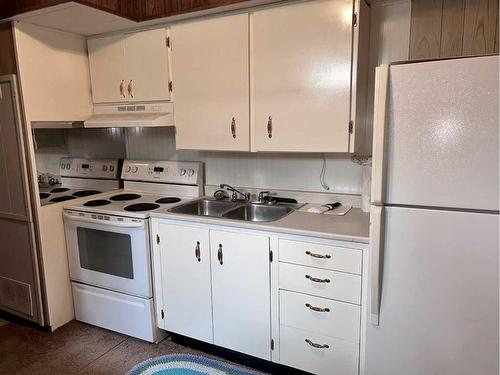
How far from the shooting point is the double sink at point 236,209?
95.8 inches

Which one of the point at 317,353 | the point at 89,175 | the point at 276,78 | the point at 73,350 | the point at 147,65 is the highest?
the point at 147,65

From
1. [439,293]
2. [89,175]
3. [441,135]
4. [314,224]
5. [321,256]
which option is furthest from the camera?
[89,175]

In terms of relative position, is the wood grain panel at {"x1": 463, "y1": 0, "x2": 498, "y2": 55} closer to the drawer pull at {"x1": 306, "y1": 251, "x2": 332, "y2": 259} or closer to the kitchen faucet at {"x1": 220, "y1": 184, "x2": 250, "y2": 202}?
the drawer pull at {"x1": 306, "y1": 251, "x2": 332, "y2": 259}

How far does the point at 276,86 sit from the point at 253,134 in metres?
0.31

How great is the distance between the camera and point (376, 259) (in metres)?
1.58

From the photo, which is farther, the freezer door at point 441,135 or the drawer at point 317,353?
the drawer at point 317,353

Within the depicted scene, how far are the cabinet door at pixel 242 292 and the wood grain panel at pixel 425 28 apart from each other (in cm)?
134

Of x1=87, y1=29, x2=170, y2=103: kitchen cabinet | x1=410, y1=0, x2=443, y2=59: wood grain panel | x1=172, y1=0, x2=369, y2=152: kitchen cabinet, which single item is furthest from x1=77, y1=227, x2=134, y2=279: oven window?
x1=410, y1=0, x2=443, y2=59: wood grain panel

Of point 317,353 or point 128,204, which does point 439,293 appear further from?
point 128,204

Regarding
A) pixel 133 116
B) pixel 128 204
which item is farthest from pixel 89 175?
pixel 133 116

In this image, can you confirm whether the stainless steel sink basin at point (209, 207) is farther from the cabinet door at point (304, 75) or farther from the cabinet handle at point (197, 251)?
the cabinet door at point (304, 75)

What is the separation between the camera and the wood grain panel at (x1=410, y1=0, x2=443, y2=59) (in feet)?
6.43

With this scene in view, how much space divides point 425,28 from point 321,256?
135cm

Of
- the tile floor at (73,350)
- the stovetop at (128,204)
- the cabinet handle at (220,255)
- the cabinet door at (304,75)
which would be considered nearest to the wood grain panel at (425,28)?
the cabinet door at (304,75)
